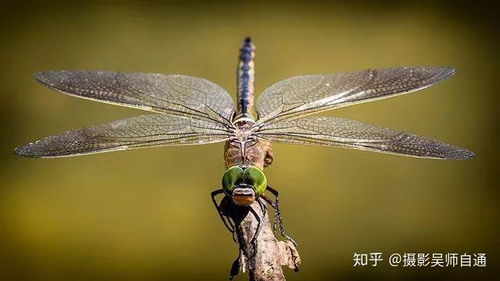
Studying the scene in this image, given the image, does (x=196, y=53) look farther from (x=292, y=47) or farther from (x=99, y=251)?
(x=99, y=251)

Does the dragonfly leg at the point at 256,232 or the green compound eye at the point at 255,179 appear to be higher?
the green compound eye at the point at 255,179

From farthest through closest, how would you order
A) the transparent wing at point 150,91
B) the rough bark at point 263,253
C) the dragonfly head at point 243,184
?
the transparent wing at point 150,91, the dragonfly head at point 243,184, the rough bark at point 263,253

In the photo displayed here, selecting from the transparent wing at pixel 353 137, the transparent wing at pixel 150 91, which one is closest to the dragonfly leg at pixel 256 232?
the transparent wing at pixel 353 137

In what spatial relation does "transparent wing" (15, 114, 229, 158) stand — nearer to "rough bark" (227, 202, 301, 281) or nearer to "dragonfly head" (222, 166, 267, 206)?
"dragonfly head" (222, 166, 267, 206)

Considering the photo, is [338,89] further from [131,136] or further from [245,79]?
[131,136]

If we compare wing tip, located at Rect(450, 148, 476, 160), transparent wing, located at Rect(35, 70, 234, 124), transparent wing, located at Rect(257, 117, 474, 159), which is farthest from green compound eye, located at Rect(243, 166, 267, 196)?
wing tip, located at Rect(450, 148, 476, 160)

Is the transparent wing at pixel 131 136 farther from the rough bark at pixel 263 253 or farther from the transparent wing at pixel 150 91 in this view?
the rough bark at pixel 263 253

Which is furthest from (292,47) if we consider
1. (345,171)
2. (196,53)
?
(345,171)
